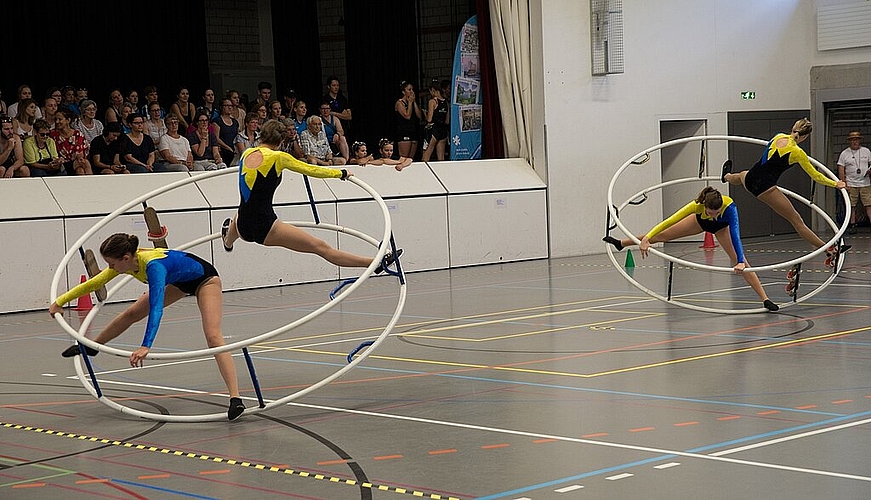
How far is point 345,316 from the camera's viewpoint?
1270 centimetres

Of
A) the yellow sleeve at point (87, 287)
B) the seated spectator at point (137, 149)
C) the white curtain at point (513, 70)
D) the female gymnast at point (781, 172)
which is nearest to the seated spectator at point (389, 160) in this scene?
the white curtain at point (513, 70)

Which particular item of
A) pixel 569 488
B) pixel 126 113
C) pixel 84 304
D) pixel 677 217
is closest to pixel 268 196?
pixel 569 488

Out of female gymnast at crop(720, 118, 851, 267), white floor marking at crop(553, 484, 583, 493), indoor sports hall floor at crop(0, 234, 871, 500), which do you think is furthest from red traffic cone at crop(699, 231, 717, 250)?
white floor marking at crop(553, 484, 583, 493)

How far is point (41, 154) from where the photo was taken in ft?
50.8

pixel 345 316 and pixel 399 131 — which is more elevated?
pixel 399 131

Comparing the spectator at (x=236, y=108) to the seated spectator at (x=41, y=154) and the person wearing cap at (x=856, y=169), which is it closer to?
the seated spectator at (x=41, y=154)

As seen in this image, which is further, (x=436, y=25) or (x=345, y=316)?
(x=436, y=25)

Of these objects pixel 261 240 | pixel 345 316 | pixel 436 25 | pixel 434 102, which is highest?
pixel 436 25

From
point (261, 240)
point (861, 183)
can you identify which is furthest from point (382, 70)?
point (261, 240)

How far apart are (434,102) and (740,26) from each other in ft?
19.9

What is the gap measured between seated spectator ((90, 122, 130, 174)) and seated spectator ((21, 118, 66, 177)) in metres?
0.60

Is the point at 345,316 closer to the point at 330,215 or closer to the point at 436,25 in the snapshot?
the point at 330,215

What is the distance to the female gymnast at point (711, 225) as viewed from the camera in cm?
1127

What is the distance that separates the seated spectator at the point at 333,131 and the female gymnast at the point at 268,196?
966 cm
